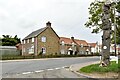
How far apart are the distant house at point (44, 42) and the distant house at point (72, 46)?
10.5 meters

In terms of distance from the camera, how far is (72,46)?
287 ft

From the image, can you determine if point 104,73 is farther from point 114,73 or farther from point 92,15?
point 92,15

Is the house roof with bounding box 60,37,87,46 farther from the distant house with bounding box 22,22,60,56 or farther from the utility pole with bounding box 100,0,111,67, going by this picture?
the utility pole with bounding box 100,0,111,67

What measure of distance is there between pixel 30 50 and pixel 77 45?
25.6 meters

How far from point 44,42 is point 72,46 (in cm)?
2189

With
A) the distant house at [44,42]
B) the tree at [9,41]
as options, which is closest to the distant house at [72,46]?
the distant house at [44,42]

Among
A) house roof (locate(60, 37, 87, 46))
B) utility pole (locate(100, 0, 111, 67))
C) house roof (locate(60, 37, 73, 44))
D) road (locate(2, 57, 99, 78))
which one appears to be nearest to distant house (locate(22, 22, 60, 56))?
house roof (locate(60, 37, 87, 46))

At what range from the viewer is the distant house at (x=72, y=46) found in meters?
81.9

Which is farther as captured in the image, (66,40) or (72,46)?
(72,46)

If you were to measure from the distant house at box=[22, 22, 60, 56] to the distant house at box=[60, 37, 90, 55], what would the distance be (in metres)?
10.5

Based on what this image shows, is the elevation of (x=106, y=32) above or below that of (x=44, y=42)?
below

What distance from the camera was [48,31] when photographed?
68000 mm

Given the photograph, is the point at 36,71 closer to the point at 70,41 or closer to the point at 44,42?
the point at 44,42

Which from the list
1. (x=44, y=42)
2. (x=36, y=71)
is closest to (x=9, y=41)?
(x=44, y=42)
